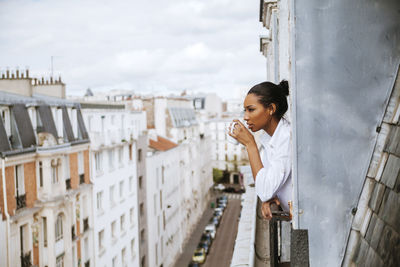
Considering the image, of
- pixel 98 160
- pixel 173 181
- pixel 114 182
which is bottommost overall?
pixel 173 181

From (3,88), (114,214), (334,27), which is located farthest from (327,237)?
(114,214)

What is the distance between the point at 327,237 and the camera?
244 centimetres

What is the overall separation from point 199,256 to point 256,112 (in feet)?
128

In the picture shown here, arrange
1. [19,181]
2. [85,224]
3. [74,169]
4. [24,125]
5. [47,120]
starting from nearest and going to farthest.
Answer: [19,181] < [24,125] < [47,120] < [74,169] < [85,224]

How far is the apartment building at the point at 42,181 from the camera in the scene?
661 inches

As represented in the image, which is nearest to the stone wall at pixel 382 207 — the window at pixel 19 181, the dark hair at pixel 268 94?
the dark hair at pixel 268 94

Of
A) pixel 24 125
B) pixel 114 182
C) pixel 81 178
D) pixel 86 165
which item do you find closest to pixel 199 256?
pixel 114 182

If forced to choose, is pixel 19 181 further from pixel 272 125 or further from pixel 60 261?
pixel 272 125

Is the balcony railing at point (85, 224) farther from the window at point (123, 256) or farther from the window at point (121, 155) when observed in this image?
the window at point (123, 256)

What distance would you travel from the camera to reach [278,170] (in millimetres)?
2568

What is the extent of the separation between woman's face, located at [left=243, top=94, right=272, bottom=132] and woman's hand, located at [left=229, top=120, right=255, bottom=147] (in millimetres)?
79

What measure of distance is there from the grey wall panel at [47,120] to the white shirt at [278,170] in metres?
18.6

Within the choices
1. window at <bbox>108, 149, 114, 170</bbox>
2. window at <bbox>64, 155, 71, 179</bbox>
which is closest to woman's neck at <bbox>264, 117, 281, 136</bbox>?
window at <bbox>64, 155, 71, 179</bbox>

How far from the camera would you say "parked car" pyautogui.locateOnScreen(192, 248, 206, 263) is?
39.1 m
